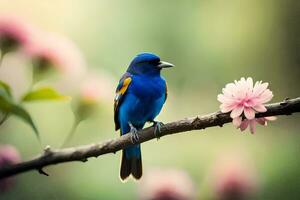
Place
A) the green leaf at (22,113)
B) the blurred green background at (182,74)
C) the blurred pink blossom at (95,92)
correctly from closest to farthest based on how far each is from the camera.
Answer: the green leaf at (22,113) → the blurred pink blossom at (95,92) → the blurred green background at (182,74)

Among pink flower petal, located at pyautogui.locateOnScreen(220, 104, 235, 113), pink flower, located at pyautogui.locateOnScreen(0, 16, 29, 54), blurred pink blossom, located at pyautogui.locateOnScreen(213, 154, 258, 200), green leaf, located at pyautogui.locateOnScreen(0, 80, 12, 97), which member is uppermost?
pink flower, located at pyautogui.locateOnScreen(0, 16, 29, 54)

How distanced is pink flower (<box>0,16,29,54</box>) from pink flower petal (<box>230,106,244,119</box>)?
289mm

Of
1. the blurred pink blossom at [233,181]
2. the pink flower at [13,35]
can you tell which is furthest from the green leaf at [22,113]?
the blurred pink blossom at [233,181]

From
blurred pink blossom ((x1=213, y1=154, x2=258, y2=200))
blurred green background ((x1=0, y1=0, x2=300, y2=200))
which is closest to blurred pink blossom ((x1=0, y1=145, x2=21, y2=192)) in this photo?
blurred pink blossom ((x1=213, y1=154, x2=258, y2=200))

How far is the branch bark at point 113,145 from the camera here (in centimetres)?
54

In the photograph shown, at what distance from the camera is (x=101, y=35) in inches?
58.9

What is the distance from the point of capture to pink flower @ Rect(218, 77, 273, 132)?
21.6 inches

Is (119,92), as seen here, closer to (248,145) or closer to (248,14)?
(248,145)

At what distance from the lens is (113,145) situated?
635 mm

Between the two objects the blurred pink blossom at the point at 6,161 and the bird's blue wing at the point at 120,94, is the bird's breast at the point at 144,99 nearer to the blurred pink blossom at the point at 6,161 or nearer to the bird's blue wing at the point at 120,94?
the bird's blue wing at the point at 120,94

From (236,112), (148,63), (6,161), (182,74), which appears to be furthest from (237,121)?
(182,74)

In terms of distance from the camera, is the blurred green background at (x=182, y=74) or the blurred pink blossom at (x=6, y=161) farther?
the blurred green background at (x=182, y=74)

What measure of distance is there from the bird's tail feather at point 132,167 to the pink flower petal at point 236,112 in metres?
0.40

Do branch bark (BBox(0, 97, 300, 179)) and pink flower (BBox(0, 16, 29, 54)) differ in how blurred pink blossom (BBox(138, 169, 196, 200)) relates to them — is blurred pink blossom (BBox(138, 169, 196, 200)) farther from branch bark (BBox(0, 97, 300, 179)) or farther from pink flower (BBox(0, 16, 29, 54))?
pink flower (BBox(0, 16, 29, 54))
